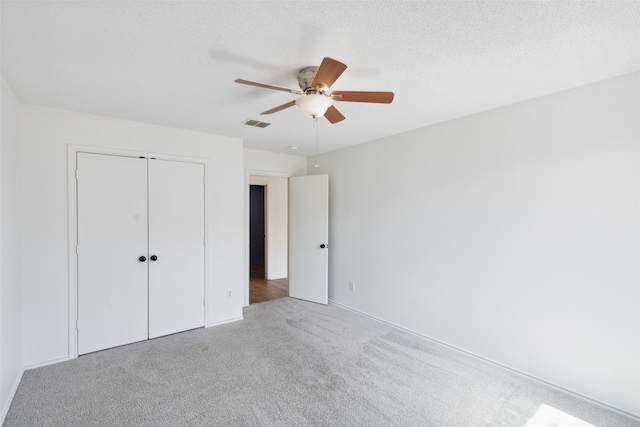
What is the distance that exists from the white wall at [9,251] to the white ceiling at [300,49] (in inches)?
11.2

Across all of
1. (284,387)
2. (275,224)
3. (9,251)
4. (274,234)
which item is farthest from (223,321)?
(275,224)

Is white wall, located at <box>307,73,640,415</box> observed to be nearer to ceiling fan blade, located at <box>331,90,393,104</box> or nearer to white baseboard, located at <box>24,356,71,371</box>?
ceiling fan blade, located at <box>331,90,393,104</box>

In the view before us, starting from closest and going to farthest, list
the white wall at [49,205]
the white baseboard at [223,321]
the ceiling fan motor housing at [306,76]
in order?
the ceiling fan motor housing at [306,76], the white wall at [49,205], the white baseboard at [223,321]

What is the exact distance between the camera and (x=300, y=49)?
171cm

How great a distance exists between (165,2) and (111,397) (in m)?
2.76

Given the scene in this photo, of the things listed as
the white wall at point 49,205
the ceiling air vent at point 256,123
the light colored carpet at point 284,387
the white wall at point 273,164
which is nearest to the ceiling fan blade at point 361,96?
the ceiling air vent at point 256,123

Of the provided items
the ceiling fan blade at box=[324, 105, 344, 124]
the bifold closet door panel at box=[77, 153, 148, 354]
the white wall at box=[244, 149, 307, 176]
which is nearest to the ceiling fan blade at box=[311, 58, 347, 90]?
the ceiling fan blade at box=[324, 105, 344, 124]

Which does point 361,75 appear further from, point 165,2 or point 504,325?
point 504,325

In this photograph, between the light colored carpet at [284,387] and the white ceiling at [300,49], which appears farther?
the light colored carpet at [284,387]

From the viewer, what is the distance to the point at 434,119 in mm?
3016

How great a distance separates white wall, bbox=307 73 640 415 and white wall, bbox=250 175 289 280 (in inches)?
110

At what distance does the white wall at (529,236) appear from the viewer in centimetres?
207

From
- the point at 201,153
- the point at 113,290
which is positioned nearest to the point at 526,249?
the point at 201,153

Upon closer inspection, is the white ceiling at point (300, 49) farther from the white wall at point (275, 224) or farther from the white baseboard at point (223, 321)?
the white wall at point (275, 224)
